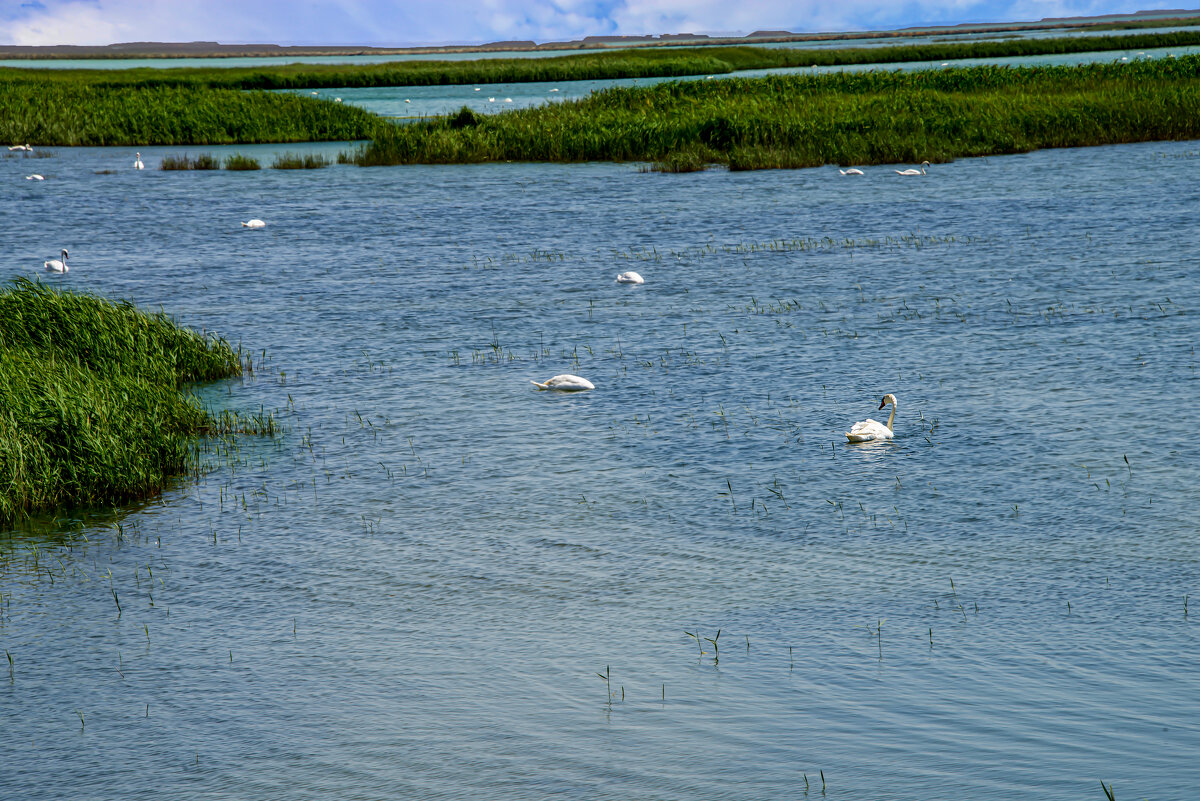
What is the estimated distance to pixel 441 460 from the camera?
11969 millimetres

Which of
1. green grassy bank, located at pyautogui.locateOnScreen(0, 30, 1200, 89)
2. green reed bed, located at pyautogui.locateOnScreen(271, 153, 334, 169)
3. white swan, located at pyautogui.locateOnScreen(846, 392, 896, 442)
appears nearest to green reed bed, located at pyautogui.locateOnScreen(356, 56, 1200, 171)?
green reed bed, located at pyautogui.locateOnScreen(271, 153, 334, 169)

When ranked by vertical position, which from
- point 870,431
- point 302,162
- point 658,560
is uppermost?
point 302,162

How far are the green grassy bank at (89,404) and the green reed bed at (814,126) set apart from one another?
24.1m

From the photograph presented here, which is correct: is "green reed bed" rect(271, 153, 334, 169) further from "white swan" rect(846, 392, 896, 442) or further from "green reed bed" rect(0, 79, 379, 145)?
"white swan" rect(846, 392, 896, 442)

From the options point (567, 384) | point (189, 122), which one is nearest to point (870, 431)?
point (567, 384)

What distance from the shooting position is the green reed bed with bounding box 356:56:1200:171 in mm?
37031

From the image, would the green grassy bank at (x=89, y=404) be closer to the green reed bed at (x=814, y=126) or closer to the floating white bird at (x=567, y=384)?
Result: the floating white bird at (x=567, y=384)

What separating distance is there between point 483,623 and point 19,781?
3.03 metres

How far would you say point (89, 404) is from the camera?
11.5 meters

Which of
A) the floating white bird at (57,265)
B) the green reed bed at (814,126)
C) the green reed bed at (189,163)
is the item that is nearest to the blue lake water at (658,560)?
the floating white bird at (57,265)

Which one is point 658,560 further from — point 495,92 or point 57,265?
point 495,92

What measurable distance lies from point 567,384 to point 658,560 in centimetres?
514

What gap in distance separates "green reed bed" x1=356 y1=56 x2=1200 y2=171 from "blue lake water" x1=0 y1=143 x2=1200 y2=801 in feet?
56.0

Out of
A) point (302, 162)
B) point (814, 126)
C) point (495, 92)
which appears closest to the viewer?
point (814, 126)
